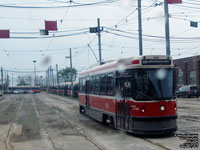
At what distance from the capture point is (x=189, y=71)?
153 ft

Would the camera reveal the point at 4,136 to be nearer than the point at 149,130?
No

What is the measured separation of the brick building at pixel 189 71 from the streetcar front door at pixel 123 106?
36254 millimetres

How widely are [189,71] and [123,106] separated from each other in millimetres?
38894

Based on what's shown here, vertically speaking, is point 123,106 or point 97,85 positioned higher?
point 97,85

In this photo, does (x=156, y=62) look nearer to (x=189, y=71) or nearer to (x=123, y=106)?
(x=123, y=106)

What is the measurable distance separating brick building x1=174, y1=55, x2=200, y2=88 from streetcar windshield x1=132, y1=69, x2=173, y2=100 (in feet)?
119

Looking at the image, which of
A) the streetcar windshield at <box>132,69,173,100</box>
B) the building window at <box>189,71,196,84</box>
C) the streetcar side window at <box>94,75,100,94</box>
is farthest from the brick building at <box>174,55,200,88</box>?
the streetcar windshield at <box>132,69,173,100</box>

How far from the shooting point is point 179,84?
50.0 m

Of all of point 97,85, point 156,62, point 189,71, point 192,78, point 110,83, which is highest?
point 189,71

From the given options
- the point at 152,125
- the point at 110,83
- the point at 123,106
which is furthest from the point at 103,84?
the point at 152,125

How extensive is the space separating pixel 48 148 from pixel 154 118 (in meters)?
3.70

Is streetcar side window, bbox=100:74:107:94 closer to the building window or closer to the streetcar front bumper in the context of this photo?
the streetcar front bumper

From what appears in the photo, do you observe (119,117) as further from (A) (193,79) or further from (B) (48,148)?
(A) (193,79)

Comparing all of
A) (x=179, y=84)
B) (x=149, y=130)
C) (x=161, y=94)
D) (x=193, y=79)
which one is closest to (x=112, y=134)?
(x=149, y=130)
